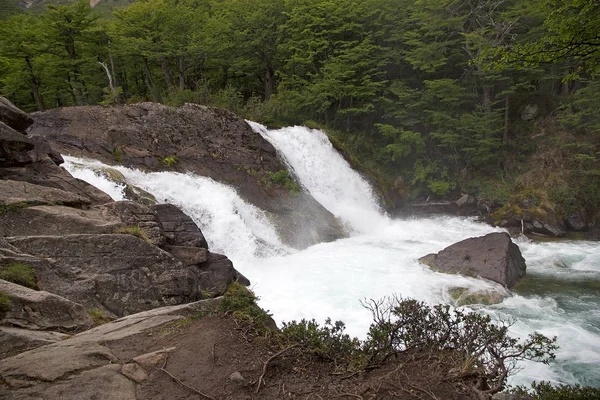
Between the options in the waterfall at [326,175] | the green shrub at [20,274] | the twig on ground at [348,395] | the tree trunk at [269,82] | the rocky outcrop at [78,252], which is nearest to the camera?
the twig on ground at [348,395]

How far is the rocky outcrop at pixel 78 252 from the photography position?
16.6 ft

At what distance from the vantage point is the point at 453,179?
67.7 feet

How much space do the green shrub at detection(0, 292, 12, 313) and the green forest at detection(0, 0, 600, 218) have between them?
15.2 m

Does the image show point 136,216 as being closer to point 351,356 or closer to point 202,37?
point 351,356

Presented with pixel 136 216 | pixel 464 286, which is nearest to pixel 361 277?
pixel 464 286

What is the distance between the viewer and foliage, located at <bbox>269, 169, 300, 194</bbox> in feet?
53.0

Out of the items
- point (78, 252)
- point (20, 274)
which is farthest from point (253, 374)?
point (78, 252)

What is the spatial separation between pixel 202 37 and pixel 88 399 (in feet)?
71.2

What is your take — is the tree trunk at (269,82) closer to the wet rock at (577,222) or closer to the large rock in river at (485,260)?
the large rock in river at (485,260)

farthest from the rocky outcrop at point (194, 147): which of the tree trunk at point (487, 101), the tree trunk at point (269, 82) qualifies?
the tree trunk at point (487, 101)

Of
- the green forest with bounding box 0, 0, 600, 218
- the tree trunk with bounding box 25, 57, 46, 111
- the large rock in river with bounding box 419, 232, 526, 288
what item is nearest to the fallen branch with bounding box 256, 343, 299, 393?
the large rock in river with bounding box 419, 232, 526, 288

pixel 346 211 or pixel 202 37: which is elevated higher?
pixel 202 37

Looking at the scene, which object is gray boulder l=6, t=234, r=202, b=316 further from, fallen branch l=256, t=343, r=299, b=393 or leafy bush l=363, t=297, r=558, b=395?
leafy bush l=363, t=297, r=558, b=395

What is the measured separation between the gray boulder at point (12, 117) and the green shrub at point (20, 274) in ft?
15.4
